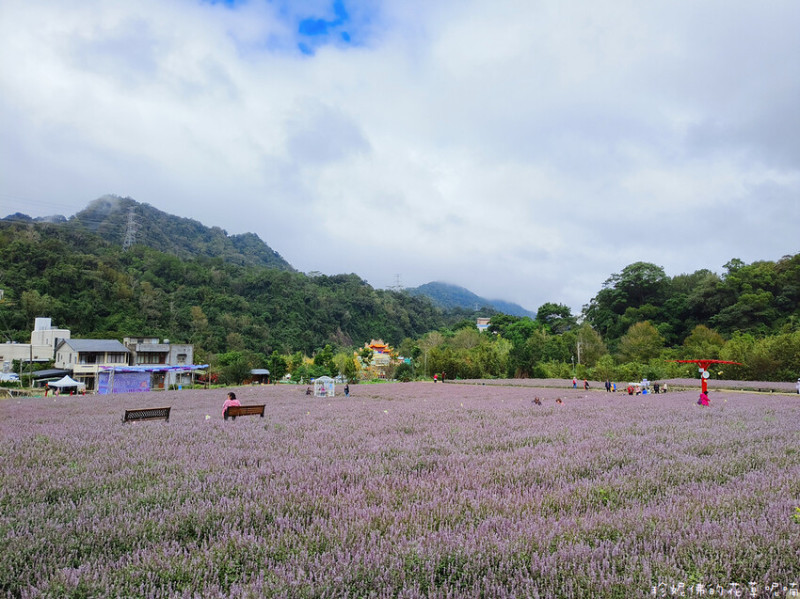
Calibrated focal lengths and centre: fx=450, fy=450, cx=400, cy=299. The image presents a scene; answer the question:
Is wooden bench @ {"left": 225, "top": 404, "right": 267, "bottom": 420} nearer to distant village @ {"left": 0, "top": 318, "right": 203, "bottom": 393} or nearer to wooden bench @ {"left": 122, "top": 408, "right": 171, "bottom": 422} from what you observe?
wooden bench @ {"left": 122, "top": 408, "right": 171, "bottom": 422}

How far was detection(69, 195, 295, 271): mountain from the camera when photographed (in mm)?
133750

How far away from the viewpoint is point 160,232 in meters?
152

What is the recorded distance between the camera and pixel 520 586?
2703mm

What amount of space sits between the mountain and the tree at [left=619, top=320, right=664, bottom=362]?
109 metres

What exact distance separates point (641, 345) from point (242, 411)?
2053 inches

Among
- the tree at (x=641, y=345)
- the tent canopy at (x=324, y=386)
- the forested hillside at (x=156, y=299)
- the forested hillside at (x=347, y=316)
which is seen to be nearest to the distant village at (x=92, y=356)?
the forested hillside at (x=347, y=316)

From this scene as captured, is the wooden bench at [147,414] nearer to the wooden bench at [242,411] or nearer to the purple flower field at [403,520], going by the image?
the wooden bench at [242,411]

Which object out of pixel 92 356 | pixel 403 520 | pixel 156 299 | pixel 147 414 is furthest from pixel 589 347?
pixel 156 299

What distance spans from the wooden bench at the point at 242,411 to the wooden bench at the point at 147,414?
165cm

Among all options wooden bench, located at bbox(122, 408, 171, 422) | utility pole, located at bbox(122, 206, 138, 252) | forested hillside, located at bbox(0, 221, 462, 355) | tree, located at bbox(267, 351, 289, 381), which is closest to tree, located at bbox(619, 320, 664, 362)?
tree, located at bbox(267, 351, 289, 381)

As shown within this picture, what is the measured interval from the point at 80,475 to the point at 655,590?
19.9 ft

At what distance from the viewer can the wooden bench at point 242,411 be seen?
12.2 m

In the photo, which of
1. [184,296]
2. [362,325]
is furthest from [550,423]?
[362,325]

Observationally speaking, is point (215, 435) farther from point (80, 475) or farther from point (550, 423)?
point (550, 423)
